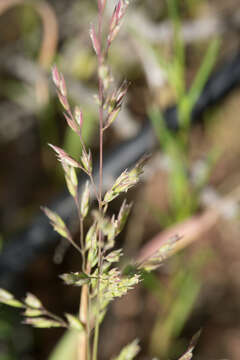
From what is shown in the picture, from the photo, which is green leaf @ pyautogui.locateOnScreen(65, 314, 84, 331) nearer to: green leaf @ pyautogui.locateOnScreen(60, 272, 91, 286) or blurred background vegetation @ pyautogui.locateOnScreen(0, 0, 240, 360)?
green leaf @ pyautogui.locateOnScreen(60, 272, 91, 286)

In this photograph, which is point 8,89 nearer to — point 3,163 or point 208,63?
point 3,163

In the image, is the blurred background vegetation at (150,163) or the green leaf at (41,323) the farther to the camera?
the blurred background vegetation at (150,163)

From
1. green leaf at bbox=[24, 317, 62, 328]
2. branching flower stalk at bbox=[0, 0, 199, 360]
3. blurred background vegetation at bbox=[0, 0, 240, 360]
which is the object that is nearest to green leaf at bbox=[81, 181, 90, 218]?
branching flower stalk at bbox=[0, 0, 199, 360]

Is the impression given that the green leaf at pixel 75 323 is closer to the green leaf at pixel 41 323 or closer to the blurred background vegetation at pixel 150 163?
the green leaf at pixel 41 323

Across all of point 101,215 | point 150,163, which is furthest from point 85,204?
point 150,163

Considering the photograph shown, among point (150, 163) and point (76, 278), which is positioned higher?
point (150, 163)

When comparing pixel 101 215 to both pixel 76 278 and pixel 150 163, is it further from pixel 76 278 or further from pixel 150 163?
pixel 150 163

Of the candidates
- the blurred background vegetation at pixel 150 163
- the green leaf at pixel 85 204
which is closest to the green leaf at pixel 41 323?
the green leaf at pixel 85 204

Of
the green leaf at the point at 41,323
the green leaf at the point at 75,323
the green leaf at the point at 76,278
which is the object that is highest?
the green leaf at the point at 76,278
